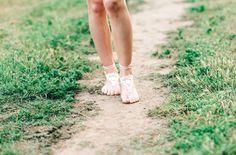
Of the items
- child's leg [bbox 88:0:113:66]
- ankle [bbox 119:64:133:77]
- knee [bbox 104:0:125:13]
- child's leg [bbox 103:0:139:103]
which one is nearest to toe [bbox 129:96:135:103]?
child's leg [bbox 103:0:139:103]

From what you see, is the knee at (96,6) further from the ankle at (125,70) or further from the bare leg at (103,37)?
the ankle at (125,70)

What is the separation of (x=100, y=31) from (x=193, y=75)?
932mm

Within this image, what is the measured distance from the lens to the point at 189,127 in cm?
327

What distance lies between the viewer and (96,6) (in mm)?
4051

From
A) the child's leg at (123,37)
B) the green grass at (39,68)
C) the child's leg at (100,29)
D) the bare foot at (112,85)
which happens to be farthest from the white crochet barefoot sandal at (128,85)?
the green grass at (39,68)

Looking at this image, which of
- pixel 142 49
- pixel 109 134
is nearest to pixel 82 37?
pixel 142 49

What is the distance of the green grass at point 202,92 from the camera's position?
9.86ft

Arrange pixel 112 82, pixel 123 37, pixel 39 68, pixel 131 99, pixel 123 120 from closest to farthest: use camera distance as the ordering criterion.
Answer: pixel 123 120, pixel 123 37, pixel 131 99, pixel 112 82, pixel 39 68

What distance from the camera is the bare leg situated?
4098 millimetres

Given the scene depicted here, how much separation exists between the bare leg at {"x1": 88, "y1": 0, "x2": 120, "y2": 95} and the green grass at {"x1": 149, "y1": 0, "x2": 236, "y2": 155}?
1.78 ft

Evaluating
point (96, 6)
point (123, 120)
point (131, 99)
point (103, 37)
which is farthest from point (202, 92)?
point (96, 6)

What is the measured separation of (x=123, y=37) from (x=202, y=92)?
79 centimetres

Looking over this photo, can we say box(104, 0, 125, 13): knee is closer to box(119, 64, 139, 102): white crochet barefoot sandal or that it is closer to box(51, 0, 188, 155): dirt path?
box(119, 64, 139, 102): white crochet barefoot sandal

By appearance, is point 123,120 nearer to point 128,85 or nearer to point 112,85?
point 128,85
